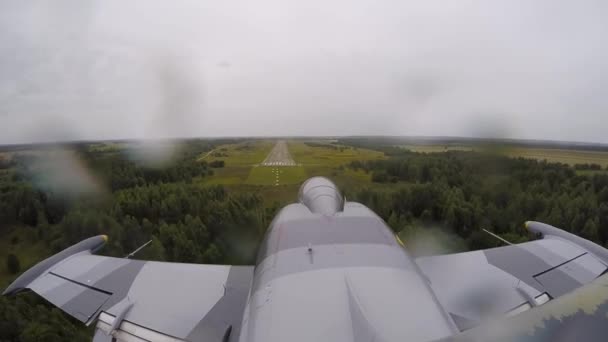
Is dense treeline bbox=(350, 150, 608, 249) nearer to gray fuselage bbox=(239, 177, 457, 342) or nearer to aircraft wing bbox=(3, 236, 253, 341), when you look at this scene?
gray fuselage bbox=(239, 177, 457, 342)

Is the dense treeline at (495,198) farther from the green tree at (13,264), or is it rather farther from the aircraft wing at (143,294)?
the green tree at (13,264)

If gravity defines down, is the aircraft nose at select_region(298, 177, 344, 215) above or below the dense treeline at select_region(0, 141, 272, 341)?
above

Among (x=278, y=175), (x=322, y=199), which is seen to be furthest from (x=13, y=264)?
(x=322, y=199)

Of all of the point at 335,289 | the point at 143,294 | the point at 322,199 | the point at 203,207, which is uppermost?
the point at 322,199

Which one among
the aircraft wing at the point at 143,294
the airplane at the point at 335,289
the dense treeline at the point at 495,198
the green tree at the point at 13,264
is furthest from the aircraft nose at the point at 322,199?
the green tree at the point at 13,264

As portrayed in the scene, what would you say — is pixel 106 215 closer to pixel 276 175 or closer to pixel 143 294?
pixel 276 175

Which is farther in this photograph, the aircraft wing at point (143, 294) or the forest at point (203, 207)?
the forest at point (203, 207)

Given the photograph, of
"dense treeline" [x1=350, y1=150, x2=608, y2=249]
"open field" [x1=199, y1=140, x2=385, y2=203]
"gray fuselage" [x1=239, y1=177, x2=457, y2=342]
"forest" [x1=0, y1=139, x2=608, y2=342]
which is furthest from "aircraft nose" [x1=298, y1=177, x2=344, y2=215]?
"open field" [x1=199, y1=140, x2=385, y2=203]
